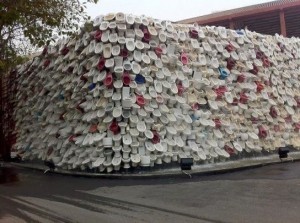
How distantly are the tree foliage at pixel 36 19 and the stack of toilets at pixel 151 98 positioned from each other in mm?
1895

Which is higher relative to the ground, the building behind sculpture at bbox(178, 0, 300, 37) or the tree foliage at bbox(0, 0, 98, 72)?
the building behind sculpture at bbox(178, 0, 300, 37)

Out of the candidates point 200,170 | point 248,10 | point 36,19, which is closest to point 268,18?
point 248,10

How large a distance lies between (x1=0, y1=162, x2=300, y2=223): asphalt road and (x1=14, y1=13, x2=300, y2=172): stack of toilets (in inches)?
48.4

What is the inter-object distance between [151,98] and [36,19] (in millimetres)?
4509

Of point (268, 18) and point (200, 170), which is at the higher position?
point (268, 18)

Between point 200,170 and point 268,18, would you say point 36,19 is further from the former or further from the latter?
point 268,18

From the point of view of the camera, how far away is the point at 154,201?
8.75m

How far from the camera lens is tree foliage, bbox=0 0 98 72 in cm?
848

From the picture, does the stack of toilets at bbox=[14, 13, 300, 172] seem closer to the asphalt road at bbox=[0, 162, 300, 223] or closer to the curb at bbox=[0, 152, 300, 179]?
the curb at bbox=[0, 152, 300, 179]

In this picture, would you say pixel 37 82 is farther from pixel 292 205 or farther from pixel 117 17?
pixel 292 205

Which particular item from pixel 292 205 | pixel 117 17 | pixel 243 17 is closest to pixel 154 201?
pixel 292 205

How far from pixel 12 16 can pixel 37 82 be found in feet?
25.5

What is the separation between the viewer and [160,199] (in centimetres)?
894

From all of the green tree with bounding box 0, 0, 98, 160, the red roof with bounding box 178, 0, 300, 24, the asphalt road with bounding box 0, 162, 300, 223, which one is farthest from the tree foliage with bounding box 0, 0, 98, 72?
the red roof with bounding box 178, 0, 300, 24
